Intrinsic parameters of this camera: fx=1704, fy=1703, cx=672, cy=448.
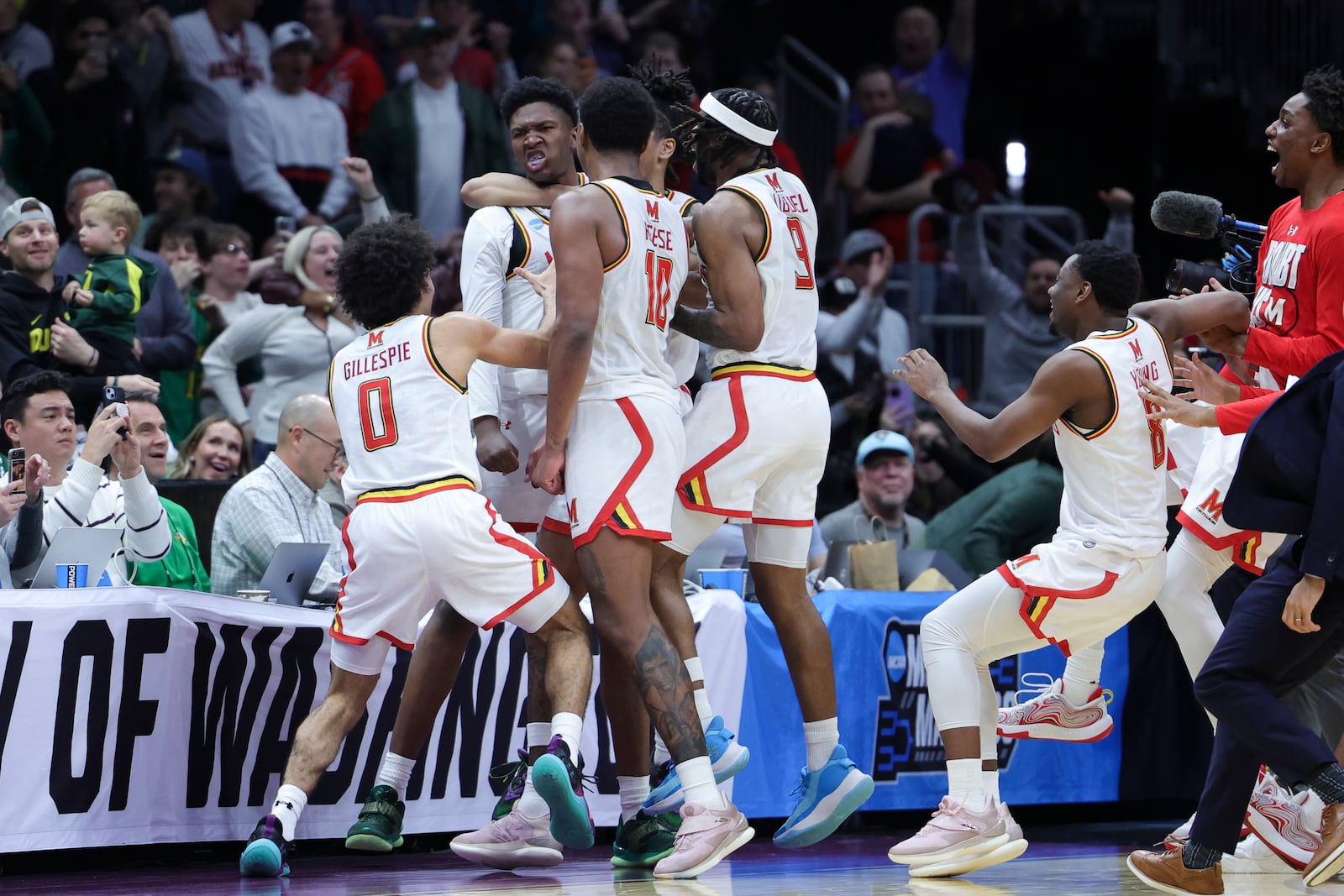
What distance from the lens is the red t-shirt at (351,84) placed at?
447 inches

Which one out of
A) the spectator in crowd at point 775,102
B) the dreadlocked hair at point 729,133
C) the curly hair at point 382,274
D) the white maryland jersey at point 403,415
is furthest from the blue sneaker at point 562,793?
the spectator in crowd at point 775,102

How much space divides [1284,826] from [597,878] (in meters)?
2.67

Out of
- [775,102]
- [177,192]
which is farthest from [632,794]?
[775,102]

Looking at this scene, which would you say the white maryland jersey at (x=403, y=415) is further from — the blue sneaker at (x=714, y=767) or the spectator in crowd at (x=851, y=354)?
the spectator in crowd at (x=851, y=354)

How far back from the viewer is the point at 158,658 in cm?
617

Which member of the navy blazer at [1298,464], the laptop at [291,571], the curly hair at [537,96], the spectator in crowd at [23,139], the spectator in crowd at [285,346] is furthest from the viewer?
the spectator in crowd at [23,139]

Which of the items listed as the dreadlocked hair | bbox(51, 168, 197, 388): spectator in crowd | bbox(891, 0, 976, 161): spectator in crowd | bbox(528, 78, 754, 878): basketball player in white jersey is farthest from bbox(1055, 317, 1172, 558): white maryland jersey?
bbox(891, 0, 976, 161): spectator in crowd

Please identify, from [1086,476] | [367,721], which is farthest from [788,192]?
[367,721]

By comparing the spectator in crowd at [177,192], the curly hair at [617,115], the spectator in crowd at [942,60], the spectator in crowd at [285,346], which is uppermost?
the spectator in crowd at [942,60]

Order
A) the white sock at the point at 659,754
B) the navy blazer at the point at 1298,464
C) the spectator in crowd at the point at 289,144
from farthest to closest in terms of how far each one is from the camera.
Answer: the spectator in crowd at the point at 289,144, the white sock at the point at 659,754, the navy blazer at the point at 1298,464

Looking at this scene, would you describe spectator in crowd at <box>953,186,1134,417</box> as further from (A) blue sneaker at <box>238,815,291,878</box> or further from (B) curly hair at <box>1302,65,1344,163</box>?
(A) blue sneaker at <box>238,815,291,878</box>

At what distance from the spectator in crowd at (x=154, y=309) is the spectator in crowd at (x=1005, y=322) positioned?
5530mm

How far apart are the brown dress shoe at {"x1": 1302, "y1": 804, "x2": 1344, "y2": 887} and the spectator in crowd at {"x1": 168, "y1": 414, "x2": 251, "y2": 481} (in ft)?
17.2

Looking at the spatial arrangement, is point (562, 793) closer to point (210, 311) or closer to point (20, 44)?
point (210, 311)
